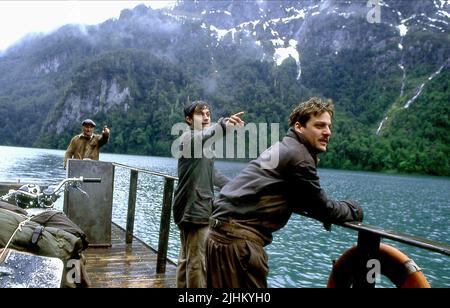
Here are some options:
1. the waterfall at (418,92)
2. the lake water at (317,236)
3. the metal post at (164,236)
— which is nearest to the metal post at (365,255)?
the metal post at (164,236)

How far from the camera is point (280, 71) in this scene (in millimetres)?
195875

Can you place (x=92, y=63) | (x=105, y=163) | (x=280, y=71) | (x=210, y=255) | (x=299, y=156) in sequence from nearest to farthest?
(x=299, y=156)
(x=210, y=255)
(x=105, y=163)
(x=92, y=63)
(x=280, y=71)

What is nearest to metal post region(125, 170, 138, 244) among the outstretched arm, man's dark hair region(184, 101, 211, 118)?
the outstretched arm

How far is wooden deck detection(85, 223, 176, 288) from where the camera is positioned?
4672mm

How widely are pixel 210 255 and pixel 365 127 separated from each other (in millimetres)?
145489

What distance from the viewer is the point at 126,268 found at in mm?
5195

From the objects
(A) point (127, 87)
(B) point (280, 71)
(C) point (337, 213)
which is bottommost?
(C) point (337, 213)

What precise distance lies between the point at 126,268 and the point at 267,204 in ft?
11.1

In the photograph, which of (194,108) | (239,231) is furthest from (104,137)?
(239,231)

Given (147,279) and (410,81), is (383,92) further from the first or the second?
(147,279)

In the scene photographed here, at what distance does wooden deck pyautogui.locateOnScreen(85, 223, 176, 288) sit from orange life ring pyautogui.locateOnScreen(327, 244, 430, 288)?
267 cm

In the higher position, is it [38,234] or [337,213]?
[337,213]

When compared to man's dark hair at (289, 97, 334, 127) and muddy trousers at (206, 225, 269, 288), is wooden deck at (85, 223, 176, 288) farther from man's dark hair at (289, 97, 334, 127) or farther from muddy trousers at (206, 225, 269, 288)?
man's dark hair at (289, 97, 334, 127)
